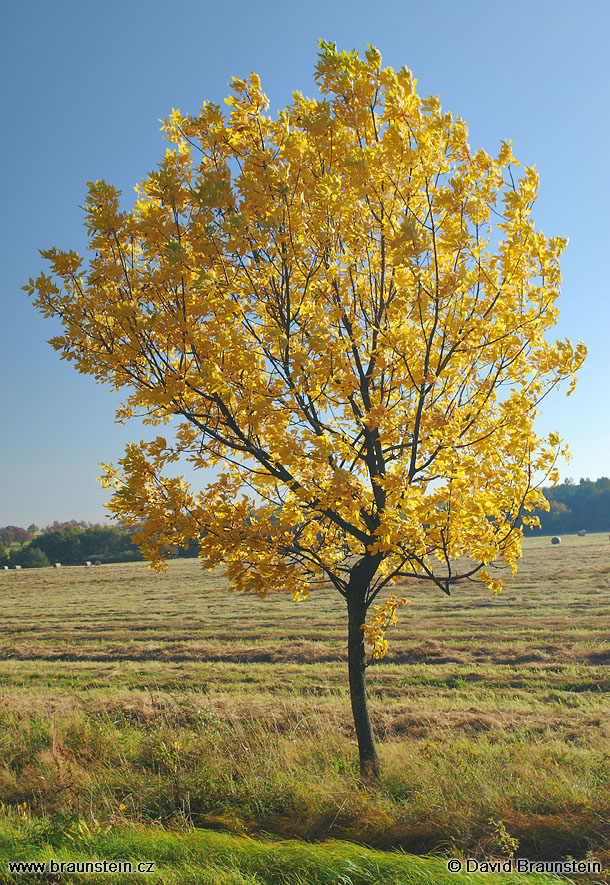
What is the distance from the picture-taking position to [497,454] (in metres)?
5.21

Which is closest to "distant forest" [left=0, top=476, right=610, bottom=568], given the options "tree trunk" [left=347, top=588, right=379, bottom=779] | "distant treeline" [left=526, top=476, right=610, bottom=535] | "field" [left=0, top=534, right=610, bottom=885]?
"distant treeline" [left=526, top=476, right=610, bottom=535]

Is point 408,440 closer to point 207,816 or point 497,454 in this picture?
point 497,454

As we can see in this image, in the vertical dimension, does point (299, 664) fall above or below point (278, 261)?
below

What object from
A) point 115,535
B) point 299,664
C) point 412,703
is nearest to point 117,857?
point 412,703

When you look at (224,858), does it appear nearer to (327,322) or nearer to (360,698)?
(360,698)

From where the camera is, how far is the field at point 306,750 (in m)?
4.49

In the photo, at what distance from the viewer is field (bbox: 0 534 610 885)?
4.49 metres

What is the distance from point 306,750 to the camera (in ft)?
21.6

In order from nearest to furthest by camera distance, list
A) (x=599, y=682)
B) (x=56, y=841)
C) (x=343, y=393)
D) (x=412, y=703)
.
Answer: (x=56, y=841) → (x=343, y=393) → (x=412, y=703) → (x=599, y=682)

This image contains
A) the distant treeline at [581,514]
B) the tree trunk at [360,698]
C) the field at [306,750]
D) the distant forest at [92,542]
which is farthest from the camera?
the distant treeline at [581,514]

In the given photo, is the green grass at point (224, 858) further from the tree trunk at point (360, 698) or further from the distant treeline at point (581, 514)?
the distant treeline at point (581, 514)

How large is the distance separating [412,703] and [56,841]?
7.20m

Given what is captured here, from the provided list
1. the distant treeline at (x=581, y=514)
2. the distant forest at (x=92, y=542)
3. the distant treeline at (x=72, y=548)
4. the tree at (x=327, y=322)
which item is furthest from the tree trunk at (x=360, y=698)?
the distant treeline at (x=581, y=514)

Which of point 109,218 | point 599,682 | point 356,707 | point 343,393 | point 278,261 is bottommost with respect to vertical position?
point 599,682
